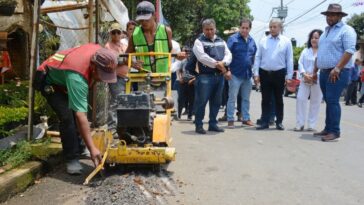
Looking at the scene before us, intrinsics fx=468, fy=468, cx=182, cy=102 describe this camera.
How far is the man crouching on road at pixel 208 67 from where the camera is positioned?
817 cm

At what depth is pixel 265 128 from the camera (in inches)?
349

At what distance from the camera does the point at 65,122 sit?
5406mm

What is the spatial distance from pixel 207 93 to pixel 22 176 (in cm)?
406

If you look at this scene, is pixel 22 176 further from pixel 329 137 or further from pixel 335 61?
pixel 335 61

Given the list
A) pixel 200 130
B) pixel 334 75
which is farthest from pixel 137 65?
pixel 334 75

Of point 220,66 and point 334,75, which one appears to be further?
point 220,66

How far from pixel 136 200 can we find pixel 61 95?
183 centimetres

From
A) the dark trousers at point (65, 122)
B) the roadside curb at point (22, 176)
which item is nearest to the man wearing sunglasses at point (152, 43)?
the dark trousers at point (65, 122)

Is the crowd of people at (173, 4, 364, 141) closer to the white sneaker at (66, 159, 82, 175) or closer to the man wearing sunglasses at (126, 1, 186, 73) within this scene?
the man wearing sunglasses at (126, 1, 186, 73)

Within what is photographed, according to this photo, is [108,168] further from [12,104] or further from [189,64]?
[189,64]

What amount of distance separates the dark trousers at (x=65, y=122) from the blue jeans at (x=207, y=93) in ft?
10.3

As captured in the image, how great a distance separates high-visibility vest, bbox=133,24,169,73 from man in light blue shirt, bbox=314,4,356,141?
111 inches

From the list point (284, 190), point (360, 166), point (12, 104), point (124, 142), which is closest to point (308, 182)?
point (284, 190)

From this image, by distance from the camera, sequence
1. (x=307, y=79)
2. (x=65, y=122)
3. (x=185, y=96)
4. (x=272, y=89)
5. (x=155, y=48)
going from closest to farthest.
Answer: (x=65, y=122) < (x=155, y=48) < (x=307, y=79) < (x=272, y=89) < (x=185, y=96)
